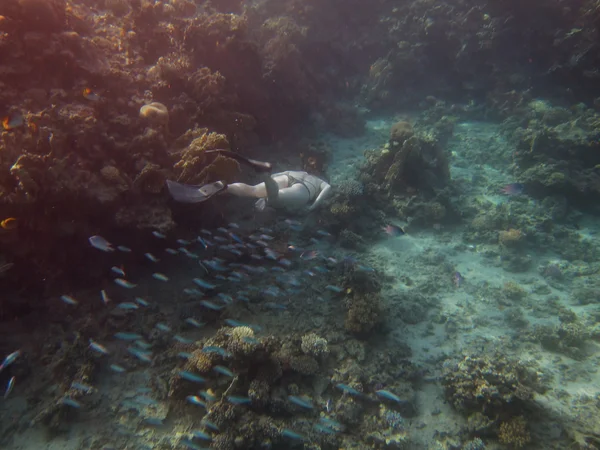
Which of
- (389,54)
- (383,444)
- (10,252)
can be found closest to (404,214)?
(383,444)

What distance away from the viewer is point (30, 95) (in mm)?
6250

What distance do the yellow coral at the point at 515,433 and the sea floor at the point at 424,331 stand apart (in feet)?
0.76

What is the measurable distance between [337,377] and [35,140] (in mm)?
6867

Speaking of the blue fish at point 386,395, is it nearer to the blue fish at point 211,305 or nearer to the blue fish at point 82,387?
the blue fish at point 211,305

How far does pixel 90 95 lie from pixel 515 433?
1004 centimetres

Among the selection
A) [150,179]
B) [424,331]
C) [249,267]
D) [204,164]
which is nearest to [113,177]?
[150,179]

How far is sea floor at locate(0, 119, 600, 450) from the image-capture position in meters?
4.84

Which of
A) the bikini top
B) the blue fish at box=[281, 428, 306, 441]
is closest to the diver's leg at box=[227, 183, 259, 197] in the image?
the bikini top

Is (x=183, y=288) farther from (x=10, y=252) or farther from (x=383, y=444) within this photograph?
(x=383, y=444)

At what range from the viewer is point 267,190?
23.1 ft

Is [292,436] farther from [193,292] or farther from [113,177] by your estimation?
[113,177]

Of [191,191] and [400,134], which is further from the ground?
[191,191]

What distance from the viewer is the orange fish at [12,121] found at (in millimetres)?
5402

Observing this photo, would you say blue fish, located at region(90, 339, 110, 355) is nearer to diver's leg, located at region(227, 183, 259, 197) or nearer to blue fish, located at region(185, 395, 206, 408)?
blue fish, located at region(185, 395, 206, 408)
